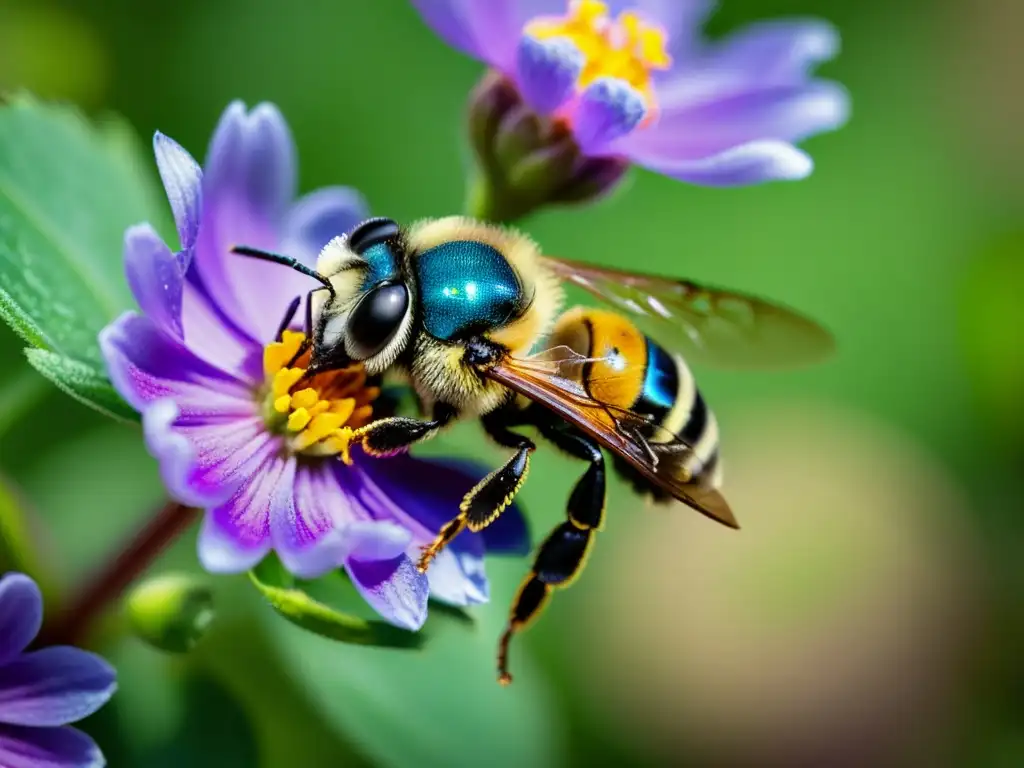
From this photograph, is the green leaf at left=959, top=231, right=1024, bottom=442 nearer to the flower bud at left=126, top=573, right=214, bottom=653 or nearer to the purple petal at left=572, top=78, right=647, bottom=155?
the purple petal at left=572, top=78, right=647, bottom=155

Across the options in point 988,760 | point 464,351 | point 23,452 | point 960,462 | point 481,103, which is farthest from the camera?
point 960,462

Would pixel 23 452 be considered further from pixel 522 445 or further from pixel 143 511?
pixel 522 445

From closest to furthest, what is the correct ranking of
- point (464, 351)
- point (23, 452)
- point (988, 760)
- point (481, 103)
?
point (464, 351)
point (481, 103)
point (23, 452)
point (988, 760)

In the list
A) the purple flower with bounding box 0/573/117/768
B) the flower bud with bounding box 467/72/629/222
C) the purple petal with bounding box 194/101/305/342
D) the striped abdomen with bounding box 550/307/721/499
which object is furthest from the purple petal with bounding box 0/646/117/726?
the flower bud with bounding box 467/72/629/222

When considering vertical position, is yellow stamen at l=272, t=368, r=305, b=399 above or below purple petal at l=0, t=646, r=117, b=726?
above

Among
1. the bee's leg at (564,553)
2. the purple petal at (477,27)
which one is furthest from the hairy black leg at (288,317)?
the purple petal at (477,27)

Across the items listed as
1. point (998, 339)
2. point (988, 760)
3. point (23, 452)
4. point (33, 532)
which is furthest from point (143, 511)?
point (998, 339)
